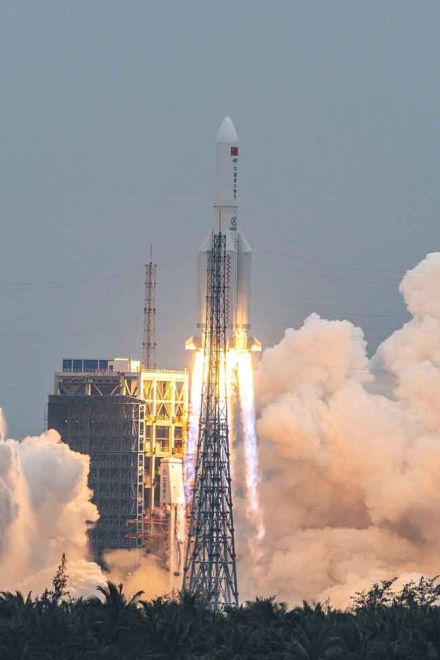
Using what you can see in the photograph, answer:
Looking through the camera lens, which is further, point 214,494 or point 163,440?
point 163,440

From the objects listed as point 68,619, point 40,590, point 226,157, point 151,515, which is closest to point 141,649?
point 68,619

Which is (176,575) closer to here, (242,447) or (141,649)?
(242,447)

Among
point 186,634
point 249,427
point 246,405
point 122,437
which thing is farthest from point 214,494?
point 122,437

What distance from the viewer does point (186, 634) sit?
331 ft

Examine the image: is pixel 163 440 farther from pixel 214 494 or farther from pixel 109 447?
pixel 214 494

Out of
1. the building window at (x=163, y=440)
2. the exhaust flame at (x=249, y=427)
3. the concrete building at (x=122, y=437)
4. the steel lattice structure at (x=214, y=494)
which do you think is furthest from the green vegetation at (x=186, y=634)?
the building window at (x=163, y=440)

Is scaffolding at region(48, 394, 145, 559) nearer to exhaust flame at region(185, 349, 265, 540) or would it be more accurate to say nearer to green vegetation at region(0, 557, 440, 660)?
exhaust flame at region(185, 349, 265, 540)

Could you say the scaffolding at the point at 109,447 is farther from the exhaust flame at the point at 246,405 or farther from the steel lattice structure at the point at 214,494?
the steel lattice structure at the point at 214,494

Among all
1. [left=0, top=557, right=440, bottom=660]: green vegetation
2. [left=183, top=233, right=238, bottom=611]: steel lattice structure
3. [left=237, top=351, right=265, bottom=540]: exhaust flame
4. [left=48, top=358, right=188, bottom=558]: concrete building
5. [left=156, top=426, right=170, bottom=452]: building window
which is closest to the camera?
[left=0, top=557, right=440, bottom=660]: green vegetation

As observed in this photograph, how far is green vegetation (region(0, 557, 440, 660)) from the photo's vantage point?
3883 inches

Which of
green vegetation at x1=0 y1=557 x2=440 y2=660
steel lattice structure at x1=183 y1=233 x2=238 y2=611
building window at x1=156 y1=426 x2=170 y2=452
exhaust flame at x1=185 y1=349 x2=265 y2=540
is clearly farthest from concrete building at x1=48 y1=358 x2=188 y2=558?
green vegetation at x1=0 y1=557 x2=440 y2=660

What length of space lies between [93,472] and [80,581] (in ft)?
74.5

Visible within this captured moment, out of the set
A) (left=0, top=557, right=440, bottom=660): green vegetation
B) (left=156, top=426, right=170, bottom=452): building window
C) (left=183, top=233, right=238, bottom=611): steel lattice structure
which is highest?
(left=156, top=426, right=170, bottom=452): building window

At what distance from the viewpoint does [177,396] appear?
172375 mm
